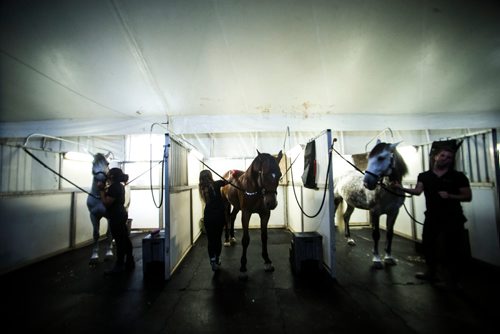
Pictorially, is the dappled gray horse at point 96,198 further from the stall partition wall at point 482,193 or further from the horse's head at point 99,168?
the stall partition wall at point 482,193

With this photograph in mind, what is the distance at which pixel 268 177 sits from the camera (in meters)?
2.60

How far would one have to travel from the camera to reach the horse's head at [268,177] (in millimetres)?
2562

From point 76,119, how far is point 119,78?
1192mm

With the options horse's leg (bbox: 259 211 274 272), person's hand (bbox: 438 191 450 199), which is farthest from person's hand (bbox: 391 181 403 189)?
horse's leg (bbox: 259 211 274 272)

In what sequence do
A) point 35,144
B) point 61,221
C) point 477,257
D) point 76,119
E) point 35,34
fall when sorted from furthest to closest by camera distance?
point 35,144 < point 61,221 < point 76,119 < point 477,257 < point 35,34

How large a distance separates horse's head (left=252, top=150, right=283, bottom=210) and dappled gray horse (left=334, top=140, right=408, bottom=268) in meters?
1.41

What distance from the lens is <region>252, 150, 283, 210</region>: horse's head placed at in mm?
2562

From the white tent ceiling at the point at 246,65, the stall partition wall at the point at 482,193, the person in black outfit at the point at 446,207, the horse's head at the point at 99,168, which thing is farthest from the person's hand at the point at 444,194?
the horse's head at the point at 99,168

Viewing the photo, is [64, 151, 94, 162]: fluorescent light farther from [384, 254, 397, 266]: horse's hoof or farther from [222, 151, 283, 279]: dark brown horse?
[384, 254, 397, 266]: horse's hoof

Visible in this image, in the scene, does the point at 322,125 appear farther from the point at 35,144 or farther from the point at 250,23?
the point at 35,144

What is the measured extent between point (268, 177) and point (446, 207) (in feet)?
7.06

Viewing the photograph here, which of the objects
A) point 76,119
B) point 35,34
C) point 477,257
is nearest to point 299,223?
point 477,257

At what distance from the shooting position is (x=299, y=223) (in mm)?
4512

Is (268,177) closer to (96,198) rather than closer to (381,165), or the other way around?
(381,165)
